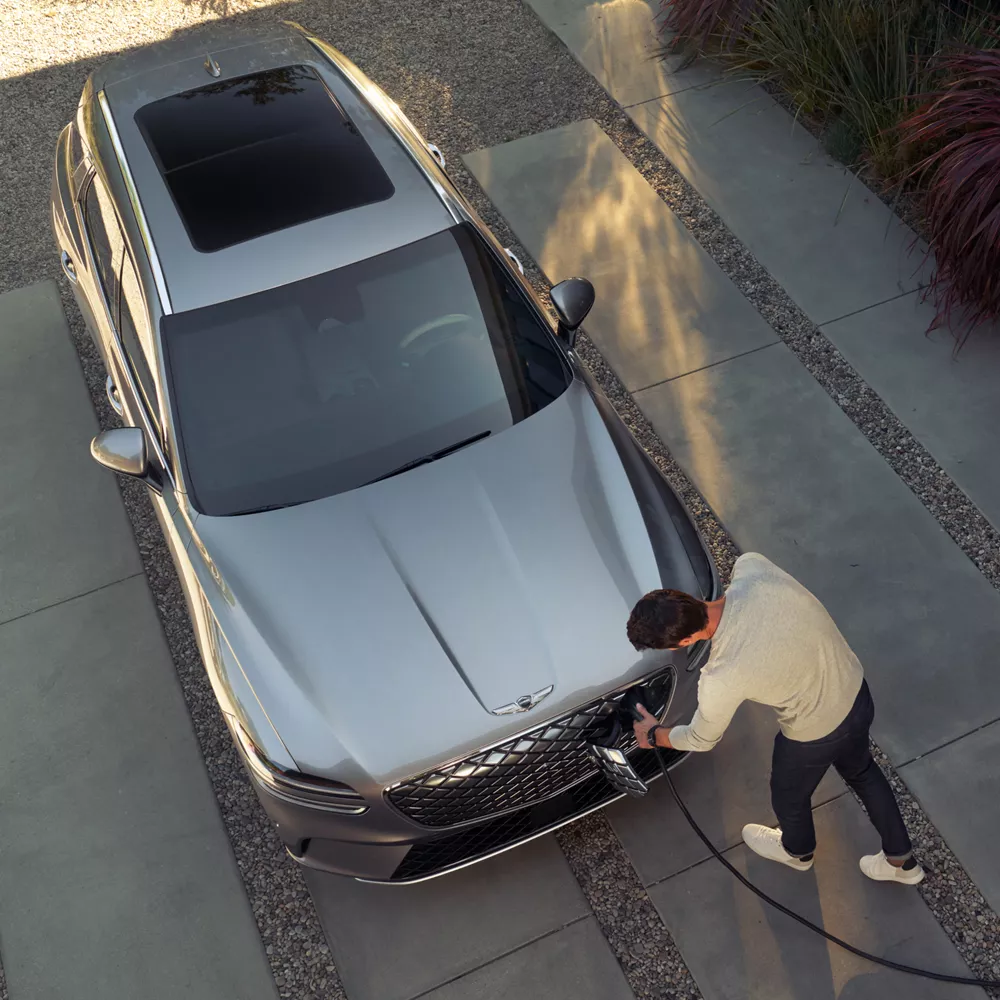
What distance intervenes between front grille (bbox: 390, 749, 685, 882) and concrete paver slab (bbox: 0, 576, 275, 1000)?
844 mm

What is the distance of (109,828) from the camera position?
4469mm

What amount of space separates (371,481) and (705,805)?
1.90 meters

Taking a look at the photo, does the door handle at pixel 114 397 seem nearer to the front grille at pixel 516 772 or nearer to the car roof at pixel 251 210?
the car roof at pixel 251 210

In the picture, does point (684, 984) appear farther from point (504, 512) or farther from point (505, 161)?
point (505, 161)

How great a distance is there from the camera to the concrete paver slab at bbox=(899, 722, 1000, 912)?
13.6 feet

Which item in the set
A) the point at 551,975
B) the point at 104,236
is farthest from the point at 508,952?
the point at 104,236

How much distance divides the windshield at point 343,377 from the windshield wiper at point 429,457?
0.01m

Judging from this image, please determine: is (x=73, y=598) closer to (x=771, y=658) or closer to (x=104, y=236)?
(x=104, y=236)

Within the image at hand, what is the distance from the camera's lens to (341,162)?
4645mm

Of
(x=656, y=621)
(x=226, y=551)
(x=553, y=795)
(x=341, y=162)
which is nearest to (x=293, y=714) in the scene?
(x=226, y=551)

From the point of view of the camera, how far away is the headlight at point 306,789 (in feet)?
11.7

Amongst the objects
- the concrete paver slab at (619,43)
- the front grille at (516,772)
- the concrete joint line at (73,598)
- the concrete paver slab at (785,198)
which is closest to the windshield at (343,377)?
the front grille at (516,772)

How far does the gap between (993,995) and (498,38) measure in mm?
7160

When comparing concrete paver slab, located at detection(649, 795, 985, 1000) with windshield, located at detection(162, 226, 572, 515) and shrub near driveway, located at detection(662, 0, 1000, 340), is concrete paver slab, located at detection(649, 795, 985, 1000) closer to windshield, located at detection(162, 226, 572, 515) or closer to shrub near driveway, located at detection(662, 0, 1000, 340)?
windshield, located at detection(162, 226, 572, 515)
